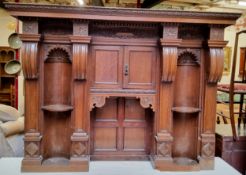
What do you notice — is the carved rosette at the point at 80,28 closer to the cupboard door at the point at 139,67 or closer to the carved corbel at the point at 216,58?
the cupboard door at the point at 139,67

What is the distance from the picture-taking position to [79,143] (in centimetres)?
214

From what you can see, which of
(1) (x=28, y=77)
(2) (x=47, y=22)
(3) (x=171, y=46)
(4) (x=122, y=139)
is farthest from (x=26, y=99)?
(3) (x=171, y=46)

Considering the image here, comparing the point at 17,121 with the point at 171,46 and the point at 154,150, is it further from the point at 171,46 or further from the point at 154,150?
the point at 171,46

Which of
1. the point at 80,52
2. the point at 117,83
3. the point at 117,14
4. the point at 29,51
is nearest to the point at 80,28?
the point at 80,52

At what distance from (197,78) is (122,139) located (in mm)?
848

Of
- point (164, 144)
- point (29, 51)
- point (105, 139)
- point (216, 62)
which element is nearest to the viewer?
A: point (29, 51)

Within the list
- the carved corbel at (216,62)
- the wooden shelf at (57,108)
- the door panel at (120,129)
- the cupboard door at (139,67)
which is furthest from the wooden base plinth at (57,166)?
the carved corbel at (216,62)

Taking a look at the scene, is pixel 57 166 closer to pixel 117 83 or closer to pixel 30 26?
pixel 117 83

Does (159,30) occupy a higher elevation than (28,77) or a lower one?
higher

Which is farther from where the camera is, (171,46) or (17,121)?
(17,121)

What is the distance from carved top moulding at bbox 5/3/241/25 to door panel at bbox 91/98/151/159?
2.41ft

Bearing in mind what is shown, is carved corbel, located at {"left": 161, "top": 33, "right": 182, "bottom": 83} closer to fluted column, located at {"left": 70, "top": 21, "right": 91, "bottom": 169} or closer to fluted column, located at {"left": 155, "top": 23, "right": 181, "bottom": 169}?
fluted column, located at {"left": 155, "top": 23, "right": 181, "bottom": 169}

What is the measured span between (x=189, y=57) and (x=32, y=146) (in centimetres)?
149

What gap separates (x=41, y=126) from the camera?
2.17 metres
